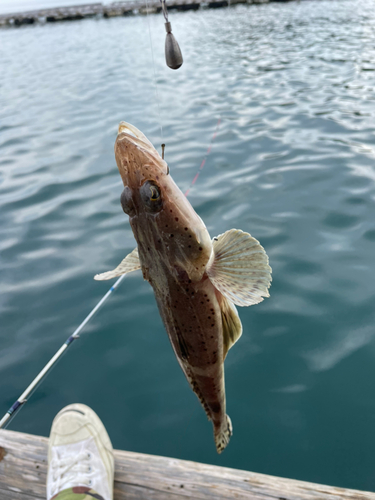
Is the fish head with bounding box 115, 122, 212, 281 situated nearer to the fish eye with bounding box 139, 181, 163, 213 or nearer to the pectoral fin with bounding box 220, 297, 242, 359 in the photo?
the fish eye with bounding box 139, 181, 163, 213

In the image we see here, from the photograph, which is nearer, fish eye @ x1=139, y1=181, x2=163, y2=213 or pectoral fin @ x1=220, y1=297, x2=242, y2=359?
fish eye @ x1=139, y1=181, x2=163, y2=213

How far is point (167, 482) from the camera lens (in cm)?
239

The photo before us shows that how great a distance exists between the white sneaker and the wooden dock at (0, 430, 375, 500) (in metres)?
0.11

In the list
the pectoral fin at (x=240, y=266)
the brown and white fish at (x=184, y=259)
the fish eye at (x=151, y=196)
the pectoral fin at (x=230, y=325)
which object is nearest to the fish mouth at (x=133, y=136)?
the brown and white fish at (x=184, y=259)

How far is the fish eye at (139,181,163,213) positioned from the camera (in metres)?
2.13

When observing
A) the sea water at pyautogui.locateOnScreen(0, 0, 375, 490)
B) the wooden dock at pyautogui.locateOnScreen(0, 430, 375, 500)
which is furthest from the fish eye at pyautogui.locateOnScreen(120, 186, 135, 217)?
the wooden dock at pyautogui.locateOnScreen(0, 430, 375, 500)

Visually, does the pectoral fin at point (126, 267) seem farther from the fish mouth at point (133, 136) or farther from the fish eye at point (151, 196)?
the fish mouth at point (133, 136)

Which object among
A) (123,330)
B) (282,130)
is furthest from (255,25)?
(123,330)

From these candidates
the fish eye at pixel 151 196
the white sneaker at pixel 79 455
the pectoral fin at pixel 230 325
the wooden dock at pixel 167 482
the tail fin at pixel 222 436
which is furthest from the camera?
the tail fin at pixel 222 436

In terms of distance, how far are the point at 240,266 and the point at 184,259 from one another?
0.33m

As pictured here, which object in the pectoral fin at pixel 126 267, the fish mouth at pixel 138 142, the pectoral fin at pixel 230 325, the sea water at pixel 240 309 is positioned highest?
the fish mouth at pixel 138 142

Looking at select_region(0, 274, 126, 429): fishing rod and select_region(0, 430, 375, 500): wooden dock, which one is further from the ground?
select_region(0, 430, 375, 500): wooden dock

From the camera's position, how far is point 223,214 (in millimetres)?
5922

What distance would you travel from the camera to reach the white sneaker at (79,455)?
7.77 feet
